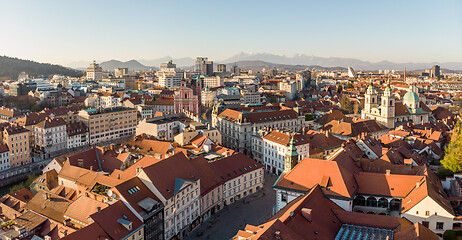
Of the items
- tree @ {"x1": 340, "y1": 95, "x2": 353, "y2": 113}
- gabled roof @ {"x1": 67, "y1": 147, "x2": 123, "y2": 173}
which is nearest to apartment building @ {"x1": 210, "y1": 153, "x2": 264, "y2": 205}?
gabled roof @ {"x1": 67, "y1": 147, "x2": 123, "y2": 173}

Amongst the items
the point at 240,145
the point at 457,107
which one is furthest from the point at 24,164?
the point at 457,107

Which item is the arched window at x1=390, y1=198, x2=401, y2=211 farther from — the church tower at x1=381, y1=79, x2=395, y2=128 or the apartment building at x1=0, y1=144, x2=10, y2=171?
the apartment building at x1=0, y1=144, x2=10, y2=171

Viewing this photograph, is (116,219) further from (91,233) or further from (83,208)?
(83,208)

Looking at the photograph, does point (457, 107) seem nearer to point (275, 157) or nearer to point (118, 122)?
point (275, 157)

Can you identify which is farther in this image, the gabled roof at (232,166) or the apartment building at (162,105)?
the apartment building at (162,105)

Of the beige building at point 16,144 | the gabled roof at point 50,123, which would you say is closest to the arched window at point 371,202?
the beige building at point 16,144

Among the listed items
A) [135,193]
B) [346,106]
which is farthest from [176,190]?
[346,106]

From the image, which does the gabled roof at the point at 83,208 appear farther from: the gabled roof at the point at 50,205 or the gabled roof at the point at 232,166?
the gabled roof at the point at 232,166
